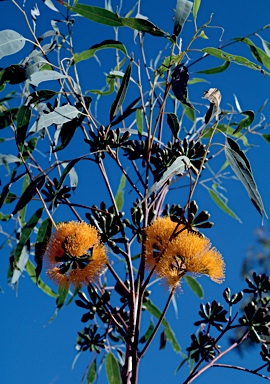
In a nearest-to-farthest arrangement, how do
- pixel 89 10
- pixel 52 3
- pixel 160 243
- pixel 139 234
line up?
1. pixel 160 243
2. pixel 139 234
3. pixel 89 10
4. pixel 52 3

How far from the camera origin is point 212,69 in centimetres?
160

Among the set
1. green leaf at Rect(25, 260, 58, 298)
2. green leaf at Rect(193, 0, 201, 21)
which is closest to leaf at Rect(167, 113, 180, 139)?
green leaf at Rect(193, 0, 201, 21)

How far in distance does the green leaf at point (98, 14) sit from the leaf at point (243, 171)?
33 centimetres

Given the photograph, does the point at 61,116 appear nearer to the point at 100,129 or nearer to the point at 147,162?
the point at 100,129

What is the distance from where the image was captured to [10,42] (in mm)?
1355

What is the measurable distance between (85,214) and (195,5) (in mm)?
538

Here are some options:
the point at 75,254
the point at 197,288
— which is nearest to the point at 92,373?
the point at 197,288

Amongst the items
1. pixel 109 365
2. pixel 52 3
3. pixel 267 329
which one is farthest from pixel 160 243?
pixel 52 3

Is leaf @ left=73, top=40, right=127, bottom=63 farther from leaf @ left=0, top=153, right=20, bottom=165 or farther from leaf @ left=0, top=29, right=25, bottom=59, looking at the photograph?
leaf @ left=0, top=153, right=20, bottom=165

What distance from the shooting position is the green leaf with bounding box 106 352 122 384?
1.59 metres

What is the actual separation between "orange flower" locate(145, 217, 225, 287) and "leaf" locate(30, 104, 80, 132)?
310mm

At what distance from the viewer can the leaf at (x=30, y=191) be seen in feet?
4.06

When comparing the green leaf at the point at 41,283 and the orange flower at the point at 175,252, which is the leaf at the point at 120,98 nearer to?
the orange flower at the point at 175,252

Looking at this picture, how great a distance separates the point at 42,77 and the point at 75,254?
40cm
